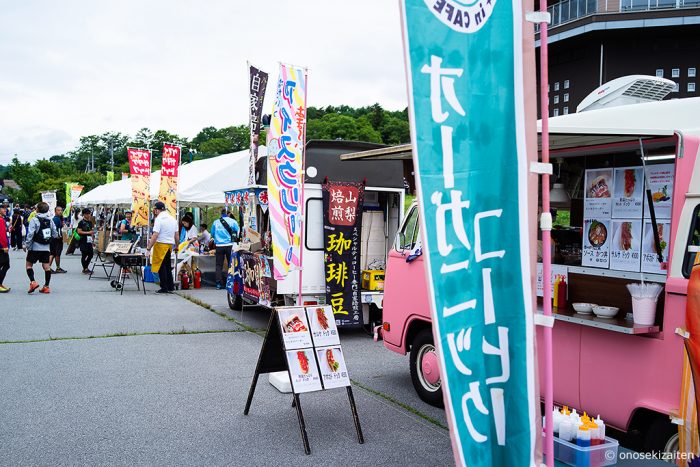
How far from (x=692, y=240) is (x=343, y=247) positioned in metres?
5.61

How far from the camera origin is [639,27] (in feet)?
99.4

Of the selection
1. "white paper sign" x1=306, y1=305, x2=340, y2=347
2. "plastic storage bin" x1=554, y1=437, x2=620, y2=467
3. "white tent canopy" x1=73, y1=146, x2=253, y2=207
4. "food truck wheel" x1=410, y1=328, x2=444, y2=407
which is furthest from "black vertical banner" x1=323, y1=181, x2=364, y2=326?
"white tent canopy" x1=73, y1=146, x2=253, y2=207

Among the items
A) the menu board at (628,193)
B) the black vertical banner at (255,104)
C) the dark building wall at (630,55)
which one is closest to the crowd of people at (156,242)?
the black vertical banner at (255,104)

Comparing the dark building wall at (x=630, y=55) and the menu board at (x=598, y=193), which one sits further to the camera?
the dark building wall at (x=630, y=55)

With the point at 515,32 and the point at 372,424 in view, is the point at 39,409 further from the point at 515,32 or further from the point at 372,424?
the point at 515,32

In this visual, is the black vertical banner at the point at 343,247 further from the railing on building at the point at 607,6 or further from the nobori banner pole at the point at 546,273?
the railing on building at the point at 607,6

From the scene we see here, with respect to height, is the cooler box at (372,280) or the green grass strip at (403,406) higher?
the cooler box at (372,280)

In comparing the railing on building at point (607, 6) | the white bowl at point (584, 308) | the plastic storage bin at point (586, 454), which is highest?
the railing on building at point (607, 6)

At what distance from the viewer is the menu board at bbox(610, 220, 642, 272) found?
4.67 metres

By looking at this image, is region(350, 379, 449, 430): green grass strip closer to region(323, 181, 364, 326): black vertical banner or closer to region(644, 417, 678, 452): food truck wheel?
region(644, 417, 678, 452): food truck wheel

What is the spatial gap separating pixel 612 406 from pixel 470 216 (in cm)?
258

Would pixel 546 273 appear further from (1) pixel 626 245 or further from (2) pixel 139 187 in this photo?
(2) pixel 139 187

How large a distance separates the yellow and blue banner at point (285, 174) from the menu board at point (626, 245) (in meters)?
3.50

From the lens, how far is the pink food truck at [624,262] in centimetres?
384
